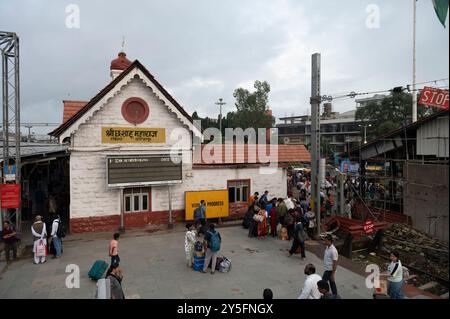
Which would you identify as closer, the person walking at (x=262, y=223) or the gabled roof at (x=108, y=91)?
the person walking at (x=262, y=223)

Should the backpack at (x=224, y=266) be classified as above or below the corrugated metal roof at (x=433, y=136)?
below

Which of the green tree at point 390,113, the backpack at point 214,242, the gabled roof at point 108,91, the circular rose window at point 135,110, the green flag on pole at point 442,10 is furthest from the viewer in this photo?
the green tree at point 390,113

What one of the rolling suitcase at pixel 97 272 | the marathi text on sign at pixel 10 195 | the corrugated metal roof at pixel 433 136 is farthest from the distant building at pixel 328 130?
the rolling suitcase at pixel 97 272

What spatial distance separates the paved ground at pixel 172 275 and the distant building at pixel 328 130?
197 ft

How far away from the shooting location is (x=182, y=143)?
16.9 metres

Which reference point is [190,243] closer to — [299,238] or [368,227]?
[299,238]

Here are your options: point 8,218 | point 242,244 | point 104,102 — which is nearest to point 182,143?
point 104,102

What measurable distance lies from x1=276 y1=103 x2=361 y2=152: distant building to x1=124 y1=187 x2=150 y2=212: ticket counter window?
188ft

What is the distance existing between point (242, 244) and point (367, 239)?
205 inches

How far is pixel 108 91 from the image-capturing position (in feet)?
49.4

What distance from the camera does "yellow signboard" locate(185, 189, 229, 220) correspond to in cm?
1658

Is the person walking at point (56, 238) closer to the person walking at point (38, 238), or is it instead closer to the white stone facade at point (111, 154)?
the person walking at point (38, 238)

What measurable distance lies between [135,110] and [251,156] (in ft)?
23.1

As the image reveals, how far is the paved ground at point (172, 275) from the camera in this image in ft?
29.6
